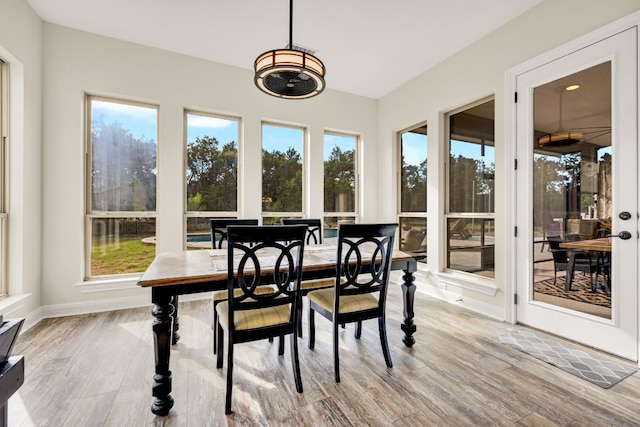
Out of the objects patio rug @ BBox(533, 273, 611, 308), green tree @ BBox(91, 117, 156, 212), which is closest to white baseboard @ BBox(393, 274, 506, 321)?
patio rug @ BBox(533, 273, 611, 308)

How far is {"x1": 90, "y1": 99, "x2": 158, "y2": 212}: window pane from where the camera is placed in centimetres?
336

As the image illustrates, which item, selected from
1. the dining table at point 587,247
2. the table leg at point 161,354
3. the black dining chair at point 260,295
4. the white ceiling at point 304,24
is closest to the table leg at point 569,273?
the dining table at point 587,247

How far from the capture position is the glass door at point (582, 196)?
87.1 inches

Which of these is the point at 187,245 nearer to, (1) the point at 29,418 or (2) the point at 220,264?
(2) the point at 220,264

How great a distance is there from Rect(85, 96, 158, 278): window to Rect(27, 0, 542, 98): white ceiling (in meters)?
0.83

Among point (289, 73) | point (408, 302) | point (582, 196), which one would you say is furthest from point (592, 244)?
point (289, 73)

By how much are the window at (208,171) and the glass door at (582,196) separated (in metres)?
3.38

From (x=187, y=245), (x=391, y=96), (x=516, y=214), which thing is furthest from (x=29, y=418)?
(x=391, y=96)

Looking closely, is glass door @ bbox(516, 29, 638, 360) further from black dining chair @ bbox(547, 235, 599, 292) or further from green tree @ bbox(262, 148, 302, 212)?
green tree @ bbox(262, 148, 302, 212)

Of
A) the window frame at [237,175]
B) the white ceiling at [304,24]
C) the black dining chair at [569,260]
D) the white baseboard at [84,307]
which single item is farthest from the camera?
the window frame at [237,175]

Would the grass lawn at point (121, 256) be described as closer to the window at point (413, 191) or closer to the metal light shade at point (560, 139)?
the window at point (413, 191)

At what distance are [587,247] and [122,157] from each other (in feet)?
15.9

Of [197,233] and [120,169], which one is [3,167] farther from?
[197,233]

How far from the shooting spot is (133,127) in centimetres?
351
